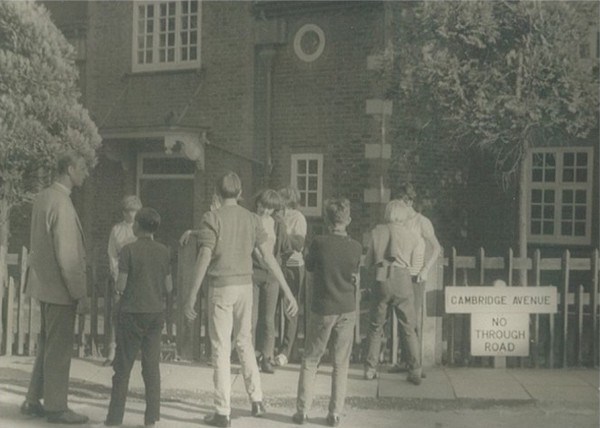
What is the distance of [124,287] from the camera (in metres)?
6.48

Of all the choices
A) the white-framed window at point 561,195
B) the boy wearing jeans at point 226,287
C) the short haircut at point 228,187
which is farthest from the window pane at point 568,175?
the short haircut at point 228,187

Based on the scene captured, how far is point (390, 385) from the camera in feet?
27.0

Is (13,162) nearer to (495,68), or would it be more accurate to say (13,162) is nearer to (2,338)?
(2,338)

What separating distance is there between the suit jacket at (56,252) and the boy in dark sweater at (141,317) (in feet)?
1.39

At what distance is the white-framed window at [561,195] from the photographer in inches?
610

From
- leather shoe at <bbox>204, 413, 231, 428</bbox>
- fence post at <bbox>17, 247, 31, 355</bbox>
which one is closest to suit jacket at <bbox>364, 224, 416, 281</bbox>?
leather shoe at <bbox>204, 413, 231, 428</bbox>

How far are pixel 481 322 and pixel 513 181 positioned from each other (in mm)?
7137

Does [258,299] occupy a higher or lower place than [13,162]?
lower

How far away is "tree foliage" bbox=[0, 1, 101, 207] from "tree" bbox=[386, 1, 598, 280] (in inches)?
205

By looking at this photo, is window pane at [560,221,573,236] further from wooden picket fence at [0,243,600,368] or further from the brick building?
wooden picket fence at [0,243,600,368]

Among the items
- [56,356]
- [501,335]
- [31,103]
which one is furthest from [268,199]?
[31,103]

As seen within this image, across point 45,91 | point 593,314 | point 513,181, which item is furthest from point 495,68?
point 45,91

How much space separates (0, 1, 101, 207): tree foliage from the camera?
12.1 meters

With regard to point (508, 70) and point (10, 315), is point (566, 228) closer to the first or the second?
point (508, 70)
